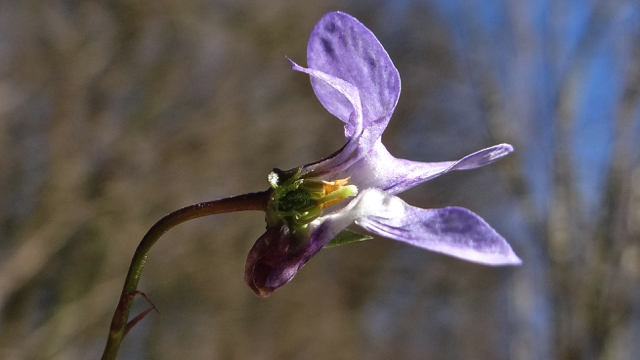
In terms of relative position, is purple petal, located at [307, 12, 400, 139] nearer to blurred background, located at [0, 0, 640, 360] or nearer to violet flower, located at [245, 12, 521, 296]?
violet flower, located at [245, 12, 521, 296]

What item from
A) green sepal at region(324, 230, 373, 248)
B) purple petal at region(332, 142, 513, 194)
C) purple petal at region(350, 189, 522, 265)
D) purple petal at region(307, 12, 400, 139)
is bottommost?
purple petal at region(350, 189, 522, 265)

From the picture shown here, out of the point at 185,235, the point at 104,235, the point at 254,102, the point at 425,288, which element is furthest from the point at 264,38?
the point at 425,288

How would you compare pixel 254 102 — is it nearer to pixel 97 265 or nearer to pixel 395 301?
pixel 97 265

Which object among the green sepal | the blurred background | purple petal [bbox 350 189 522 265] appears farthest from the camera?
the blurred background

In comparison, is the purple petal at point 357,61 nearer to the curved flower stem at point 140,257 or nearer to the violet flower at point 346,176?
the violet flower at point 346,176

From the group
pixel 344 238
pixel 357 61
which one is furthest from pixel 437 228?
pixel 357 61

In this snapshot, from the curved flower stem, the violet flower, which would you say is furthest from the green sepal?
the curved flower stem

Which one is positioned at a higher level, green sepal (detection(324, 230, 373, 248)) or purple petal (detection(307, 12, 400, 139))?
purple petal (detection(307, 12, 400, 139))

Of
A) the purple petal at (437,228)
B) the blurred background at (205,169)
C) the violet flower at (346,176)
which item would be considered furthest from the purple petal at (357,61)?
the blurred background at (205,169)
